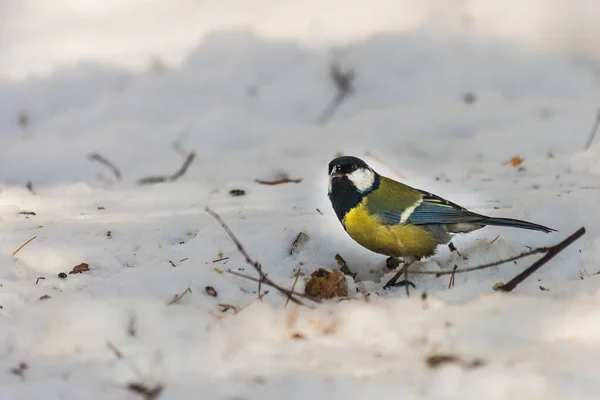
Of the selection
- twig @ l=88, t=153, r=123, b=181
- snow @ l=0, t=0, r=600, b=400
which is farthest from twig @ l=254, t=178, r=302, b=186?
twig @ l=88, t=153, r=123, b=181

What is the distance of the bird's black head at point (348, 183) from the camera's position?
2705 mm

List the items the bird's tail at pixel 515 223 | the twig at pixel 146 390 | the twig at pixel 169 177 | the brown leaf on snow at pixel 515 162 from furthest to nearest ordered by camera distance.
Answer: the twig at pixel 169 177
the brown leaf on snow at pixel 515 162
the bird's tail at pixel 515 223
the twig at pixel 146 390

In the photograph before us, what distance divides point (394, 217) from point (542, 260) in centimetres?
70

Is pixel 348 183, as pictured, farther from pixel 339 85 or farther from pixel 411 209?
pixel 339 85

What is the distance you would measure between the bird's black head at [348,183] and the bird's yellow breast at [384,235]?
0.14 feet

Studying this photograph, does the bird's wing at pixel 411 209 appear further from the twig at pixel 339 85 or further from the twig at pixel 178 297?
the twig at pixel 339 85

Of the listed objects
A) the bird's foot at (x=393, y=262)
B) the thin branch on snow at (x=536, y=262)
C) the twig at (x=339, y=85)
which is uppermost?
the thin branch on snow at (x=536, y=262)

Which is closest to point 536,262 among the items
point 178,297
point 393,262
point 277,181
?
point 393,262

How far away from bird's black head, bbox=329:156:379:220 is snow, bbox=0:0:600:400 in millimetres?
250

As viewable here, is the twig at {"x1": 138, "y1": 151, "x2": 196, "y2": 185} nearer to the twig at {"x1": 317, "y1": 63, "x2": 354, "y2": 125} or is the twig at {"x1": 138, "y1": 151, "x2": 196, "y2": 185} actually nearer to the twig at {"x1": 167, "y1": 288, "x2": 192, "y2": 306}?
the twig at {"x1": 317, "y1": 63, "x2": 354, "y2": 125}

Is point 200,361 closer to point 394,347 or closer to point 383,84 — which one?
point 394,347

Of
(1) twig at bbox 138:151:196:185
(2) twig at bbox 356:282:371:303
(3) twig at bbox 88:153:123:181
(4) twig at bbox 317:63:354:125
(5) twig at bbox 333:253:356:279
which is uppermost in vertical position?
(2) twig at bbox 356:282:371:303

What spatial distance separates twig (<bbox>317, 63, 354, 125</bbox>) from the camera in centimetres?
623

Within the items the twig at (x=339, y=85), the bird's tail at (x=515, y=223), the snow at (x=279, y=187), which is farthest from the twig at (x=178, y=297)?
the twig at (x=339, y=85)
